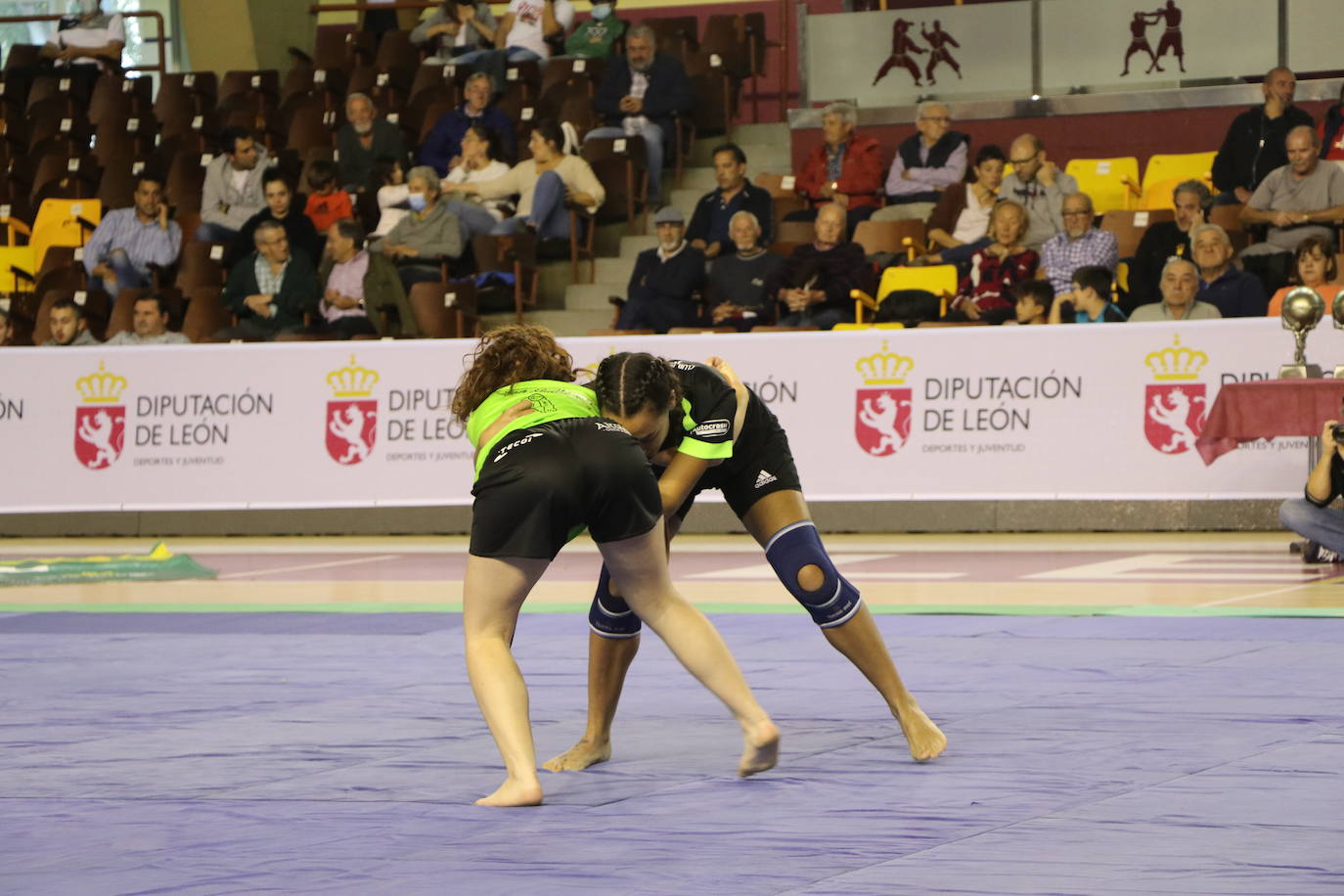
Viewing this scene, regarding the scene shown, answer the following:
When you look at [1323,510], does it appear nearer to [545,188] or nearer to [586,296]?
[586,296]

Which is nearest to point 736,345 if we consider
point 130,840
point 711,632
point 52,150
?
point 711,632

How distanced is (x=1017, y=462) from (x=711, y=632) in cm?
739

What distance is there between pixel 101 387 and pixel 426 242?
115 inches

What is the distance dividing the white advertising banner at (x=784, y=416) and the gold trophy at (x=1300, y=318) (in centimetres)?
60

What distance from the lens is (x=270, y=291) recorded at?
49.7ft

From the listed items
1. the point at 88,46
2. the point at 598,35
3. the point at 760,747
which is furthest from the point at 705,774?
the point at 88,46

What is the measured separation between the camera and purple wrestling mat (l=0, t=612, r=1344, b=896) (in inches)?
146

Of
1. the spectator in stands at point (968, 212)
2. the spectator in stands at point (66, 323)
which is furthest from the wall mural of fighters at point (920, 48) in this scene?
the spectator in stands at point (66, 323)

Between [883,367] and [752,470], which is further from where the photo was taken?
[883,367]

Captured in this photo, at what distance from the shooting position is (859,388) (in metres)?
12.1

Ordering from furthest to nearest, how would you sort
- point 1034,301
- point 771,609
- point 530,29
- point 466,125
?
point 530,29, point 466,125, point 1034,301, point 771,609

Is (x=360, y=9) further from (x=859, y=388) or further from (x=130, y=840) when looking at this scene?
(x=130, y=840)

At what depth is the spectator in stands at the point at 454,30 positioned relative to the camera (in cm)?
1848

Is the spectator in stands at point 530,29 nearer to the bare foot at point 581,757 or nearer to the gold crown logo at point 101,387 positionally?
the gold crown logo at point 101,387
